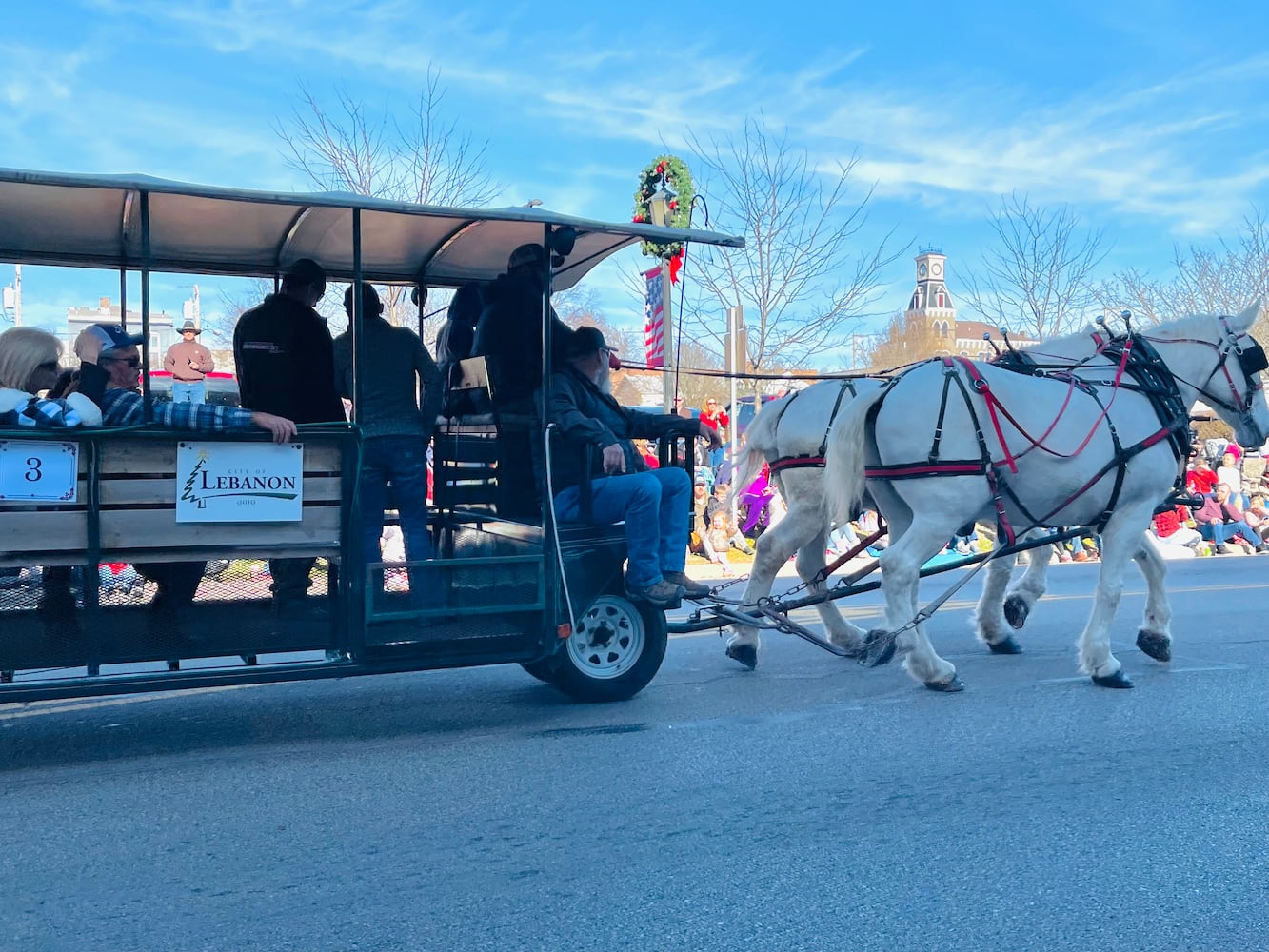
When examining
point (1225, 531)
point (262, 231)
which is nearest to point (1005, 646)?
point (262, 231)

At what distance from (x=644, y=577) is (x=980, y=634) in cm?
315

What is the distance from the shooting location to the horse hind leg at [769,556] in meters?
7.80

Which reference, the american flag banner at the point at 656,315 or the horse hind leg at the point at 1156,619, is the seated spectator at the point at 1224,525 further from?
the horse hind leg at the point at 1156,619

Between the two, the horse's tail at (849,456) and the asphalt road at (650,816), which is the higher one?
the horse's tail at (849,456)

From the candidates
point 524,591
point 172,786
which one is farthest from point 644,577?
point 172,786

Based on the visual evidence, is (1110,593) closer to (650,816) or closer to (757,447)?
(757,447)

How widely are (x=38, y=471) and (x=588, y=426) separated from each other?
104 inches

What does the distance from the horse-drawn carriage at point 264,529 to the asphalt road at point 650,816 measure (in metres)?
0.45

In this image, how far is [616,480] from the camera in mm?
6555

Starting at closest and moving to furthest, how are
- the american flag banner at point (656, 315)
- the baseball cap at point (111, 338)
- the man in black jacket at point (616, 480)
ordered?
1. the baseball cap at point (111, 338)
2. the man in black jacket at point (616, 480)
3. the american flag banner at point (656, 315)

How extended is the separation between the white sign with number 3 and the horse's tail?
13.4 ft

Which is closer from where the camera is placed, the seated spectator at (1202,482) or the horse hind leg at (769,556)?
the horse hind leg at (769,556)

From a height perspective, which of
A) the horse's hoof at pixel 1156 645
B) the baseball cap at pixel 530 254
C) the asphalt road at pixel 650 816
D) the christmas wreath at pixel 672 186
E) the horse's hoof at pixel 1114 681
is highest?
the christmas wreath at pixel 672 186

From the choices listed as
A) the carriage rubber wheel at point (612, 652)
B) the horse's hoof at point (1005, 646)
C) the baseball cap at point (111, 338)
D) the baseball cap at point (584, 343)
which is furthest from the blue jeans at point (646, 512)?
the horse's hoof at point (1005, 646)
